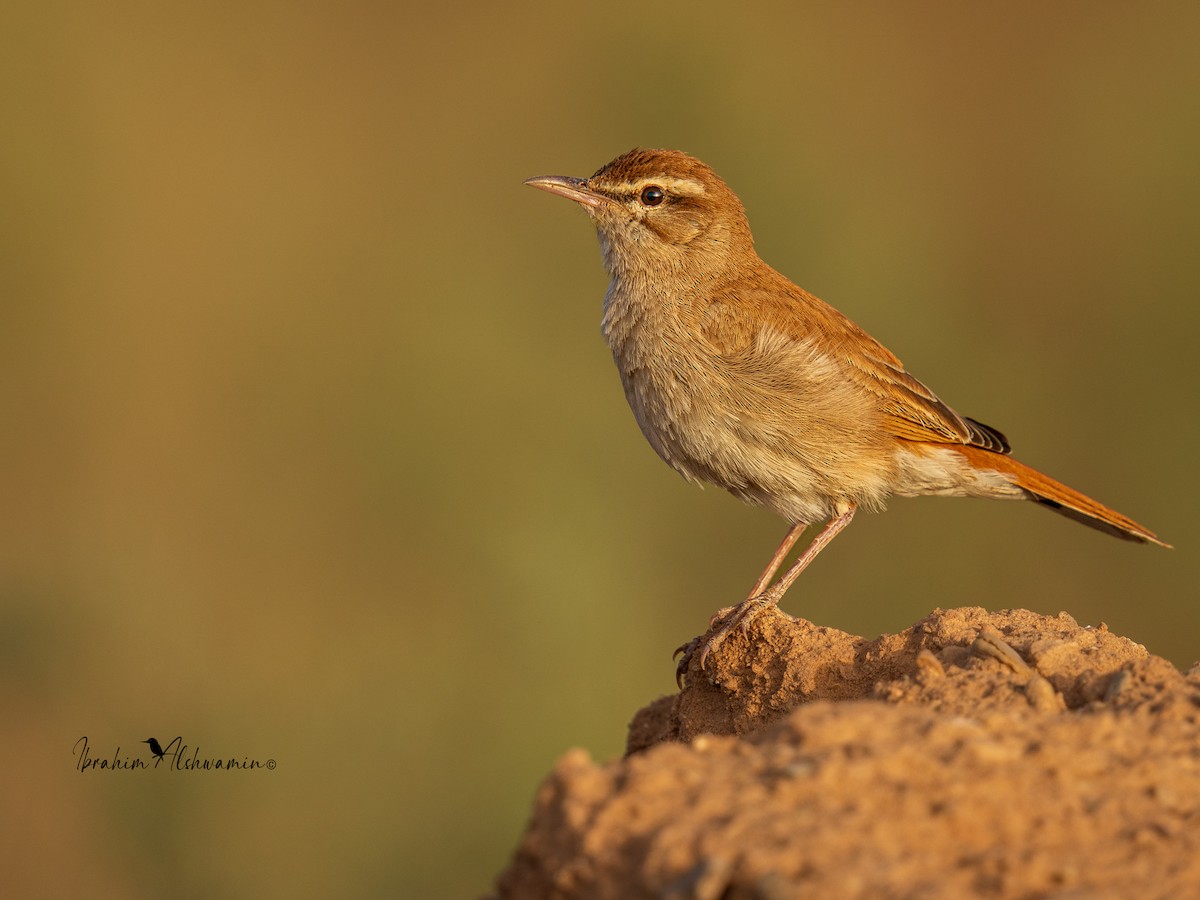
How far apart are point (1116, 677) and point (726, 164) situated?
24.3ft

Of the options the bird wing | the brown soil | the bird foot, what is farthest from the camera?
the bird wing

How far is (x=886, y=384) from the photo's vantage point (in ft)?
22.4

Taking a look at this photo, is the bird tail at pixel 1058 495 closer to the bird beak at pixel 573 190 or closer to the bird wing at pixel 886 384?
the bird wing at pixel 886 384

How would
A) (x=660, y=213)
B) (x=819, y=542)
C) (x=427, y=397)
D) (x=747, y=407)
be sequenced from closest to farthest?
(x=747, y=407) < (x=819, y=542) < (x=660, y=213) < (x=427, y=397)

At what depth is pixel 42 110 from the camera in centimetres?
1091

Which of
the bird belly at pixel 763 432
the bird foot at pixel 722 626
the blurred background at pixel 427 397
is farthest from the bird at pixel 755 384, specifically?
the blurred background at pixel 427 397

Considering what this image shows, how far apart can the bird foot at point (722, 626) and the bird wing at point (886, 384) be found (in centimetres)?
138

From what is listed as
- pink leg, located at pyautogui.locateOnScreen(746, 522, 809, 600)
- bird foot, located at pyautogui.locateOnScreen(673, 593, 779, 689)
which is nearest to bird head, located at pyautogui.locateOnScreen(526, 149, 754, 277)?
pink leg, located at pyautogui.locateOnScreen(746, 522, 809, 600)

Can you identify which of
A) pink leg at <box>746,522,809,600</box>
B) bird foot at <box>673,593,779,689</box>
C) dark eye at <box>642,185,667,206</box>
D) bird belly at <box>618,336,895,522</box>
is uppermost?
dark eye at <box>642,185,667,206</box>

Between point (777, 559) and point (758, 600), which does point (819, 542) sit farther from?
point (758, 600)

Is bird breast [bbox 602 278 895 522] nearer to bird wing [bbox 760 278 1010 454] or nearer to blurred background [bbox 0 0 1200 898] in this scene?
bird wing [bbox 760 278 1010 454]

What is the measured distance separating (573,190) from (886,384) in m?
1.60

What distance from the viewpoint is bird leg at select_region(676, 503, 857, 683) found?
531 cm

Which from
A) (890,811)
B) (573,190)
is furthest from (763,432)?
(890,811)
